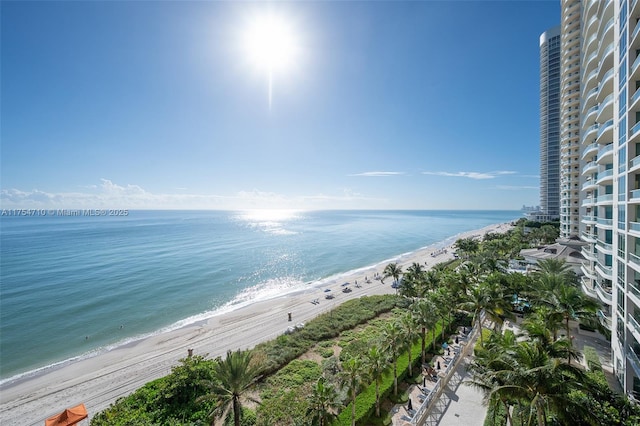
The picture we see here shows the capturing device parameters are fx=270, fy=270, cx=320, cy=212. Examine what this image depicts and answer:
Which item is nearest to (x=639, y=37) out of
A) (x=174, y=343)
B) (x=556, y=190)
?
(x=174, y=343)

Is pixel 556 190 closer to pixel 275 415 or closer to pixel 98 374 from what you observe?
pixel 275 415

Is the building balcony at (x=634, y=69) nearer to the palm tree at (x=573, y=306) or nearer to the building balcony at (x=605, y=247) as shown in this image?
the building balcony at (x=605, y=247)

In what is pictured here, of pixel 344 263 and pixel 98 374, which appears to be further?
pixel 344 263

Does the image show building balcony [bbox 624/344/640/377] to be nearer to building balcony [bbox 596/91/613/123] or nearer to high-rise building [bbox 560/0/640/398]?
high-rise building [bbox 560/0/640/398]

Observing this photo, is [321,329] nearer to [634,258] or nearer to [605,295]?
[605,295]

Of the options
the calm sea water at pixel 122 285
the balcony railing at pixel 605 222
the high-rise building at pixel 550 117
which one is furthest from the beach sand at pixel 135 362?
the high-rise building at pixel 550 117

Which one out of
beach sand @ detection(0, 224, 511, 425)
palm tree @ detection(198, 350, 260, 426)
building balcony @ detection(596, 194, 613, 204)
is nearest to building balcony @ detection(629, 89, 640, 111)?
building balcony @ detection(596, 194, 613, 204)
